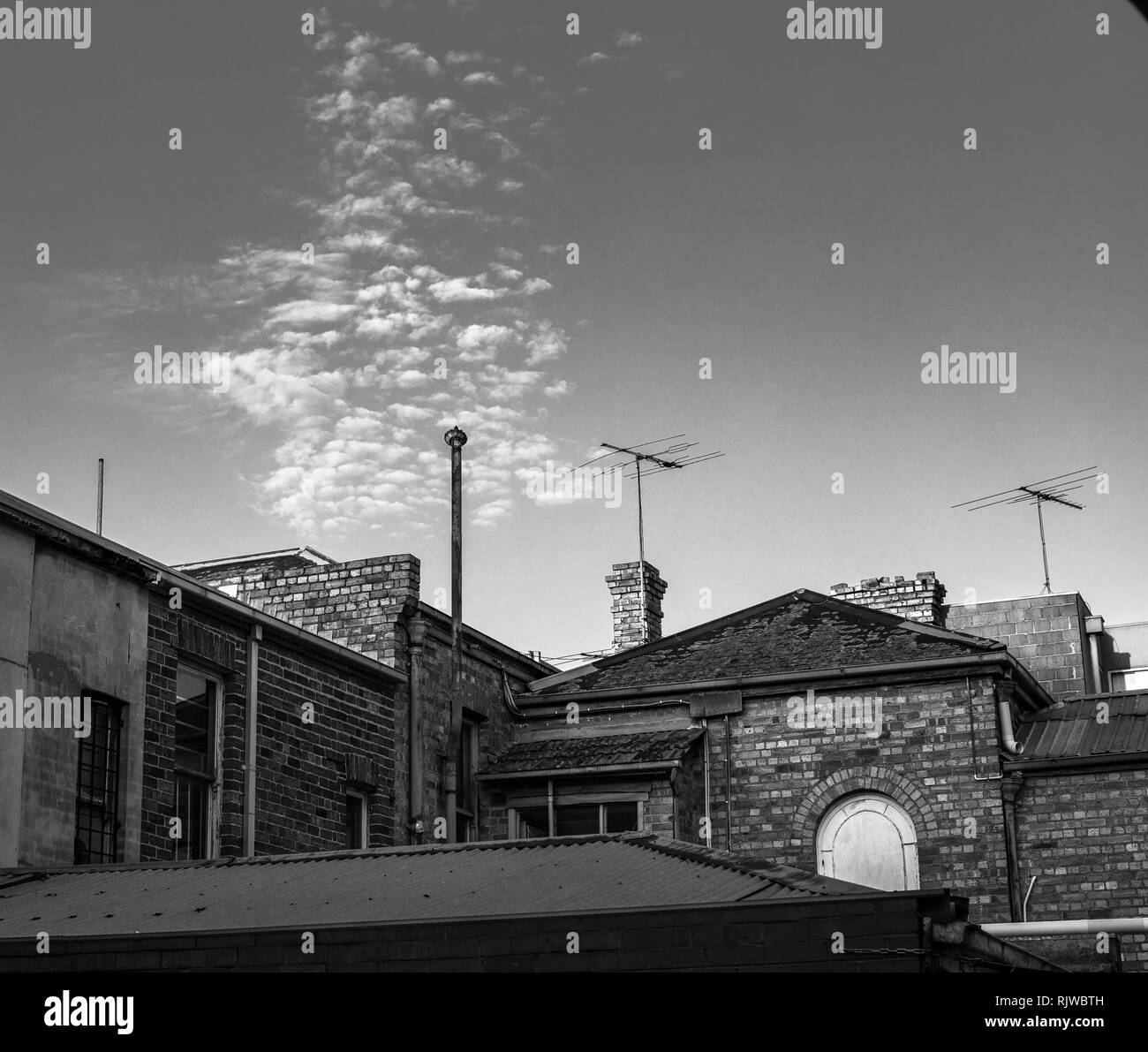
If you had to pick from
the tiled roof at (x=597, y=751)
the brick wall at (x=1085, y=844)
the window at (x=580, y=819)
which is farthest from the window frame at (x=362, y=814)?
the brick wall at (x=1085, y=844)

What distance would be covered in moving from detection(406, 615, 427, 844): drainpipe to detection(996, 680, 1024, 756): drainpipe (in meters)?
7.40

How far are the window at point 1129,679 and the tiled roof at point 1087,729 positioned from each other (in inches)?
274

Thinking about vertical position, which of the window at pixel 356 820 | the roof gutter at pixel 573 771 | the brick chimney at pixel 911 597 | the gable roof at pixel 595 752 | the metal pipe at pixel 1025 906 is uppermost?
the brick chimney at pixel 911 597

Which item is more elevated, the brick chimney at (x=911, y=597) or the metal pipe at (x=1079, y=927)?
the brick chimney at (x=911, y=597)

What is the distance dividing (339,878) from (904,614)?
15.1 m

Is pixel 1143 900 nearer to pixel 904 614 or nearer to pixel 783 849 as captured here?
pixel 783 849

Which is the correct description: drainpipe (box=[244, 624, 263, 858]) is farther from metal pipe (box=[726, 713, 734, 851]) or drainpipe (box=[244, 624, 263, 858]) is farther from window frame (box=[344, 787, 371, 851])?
metal pipe (box=[726, 713, 734, 851])

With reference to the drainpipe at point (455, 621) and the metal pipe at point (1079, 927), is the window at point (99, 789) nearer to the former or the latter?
the drainpipe at point (455, 621)

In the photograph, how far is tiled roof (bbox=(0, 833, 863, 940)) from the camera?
11.7 meters

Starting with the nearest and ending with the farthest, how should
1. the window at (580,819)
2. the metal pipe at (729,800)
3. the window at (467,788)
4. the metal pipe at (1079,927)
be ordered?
the metal pipe at (1079,927) → the window at (580,819) → the metal pipe at (729,800) → the window at (467,788)

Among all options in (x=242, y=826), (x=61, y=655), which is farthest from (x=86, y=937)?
(x=242, y=826)

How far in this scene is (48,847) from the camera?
619 inches

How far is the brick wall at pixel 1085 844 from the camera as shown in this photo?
2059 centimetres

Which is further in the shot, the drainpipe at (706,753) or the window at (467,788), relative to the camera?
the window at (467,788)
